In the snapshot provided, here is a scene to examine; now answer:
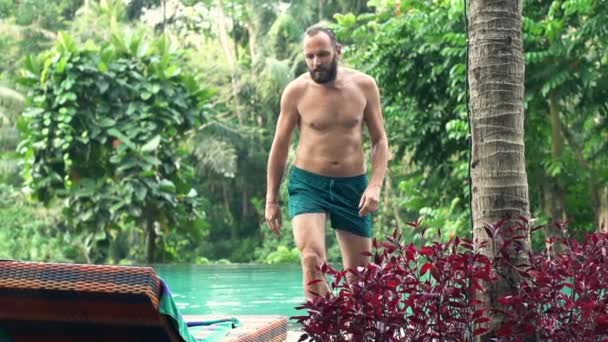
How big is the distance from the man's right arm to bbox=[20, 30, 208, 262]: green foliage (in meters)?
9.74

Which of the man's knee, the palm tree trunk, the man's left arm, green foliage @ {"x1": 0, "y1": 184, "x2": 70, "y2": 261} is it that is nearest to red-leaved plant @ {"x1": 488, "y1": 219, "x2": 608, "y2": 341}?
the palm tree trunk

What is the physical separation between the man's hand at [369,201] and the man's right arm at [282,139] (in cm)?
42

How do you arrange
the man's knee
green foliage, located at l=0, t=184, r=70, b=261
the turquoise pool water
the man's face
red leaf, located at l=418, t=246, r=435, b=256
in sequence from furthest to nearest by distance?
green foliage, located at l=0, t=184, r=70, b=261 → the turquoise pool water → the man's face → the man's knee → red leaf, located at l=418, t=246, r=435, b=256

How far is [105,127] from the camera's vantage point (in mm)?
14508

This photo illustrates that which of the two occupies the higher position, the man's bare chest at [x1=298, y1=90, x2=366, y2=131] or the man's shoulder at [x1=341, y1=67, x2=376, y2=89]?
the man's shoulder at [x1=341, y1=67, x2=376, y2=89]

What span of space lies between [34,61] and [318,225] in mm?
11413

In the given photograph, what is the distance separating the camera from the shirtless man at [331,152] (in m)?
4.36

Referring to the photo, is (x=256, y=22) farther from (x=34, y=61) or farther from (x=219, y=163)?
(x=34, y=61)

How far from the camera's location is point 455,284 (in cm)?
287

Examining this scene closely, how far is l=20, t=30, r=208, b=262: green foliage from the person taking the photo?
1418 cm

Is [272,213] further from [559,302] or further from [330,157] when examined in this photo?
[559,302]

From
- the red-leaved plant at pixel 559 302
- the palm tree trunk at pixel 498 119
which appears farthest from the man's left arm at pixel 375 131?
the red-leaved plant at pixel 559 302

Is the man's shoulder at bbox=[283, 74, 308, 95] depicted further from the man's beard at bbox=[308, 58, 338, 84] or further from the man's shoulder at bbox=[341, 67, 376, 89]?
the man's shoulder at bbox=[341, 67, 376, 89]

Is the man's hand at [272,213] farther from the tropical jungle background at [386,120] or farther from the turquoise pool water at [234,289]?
the tropical jungle background at [386,120]
